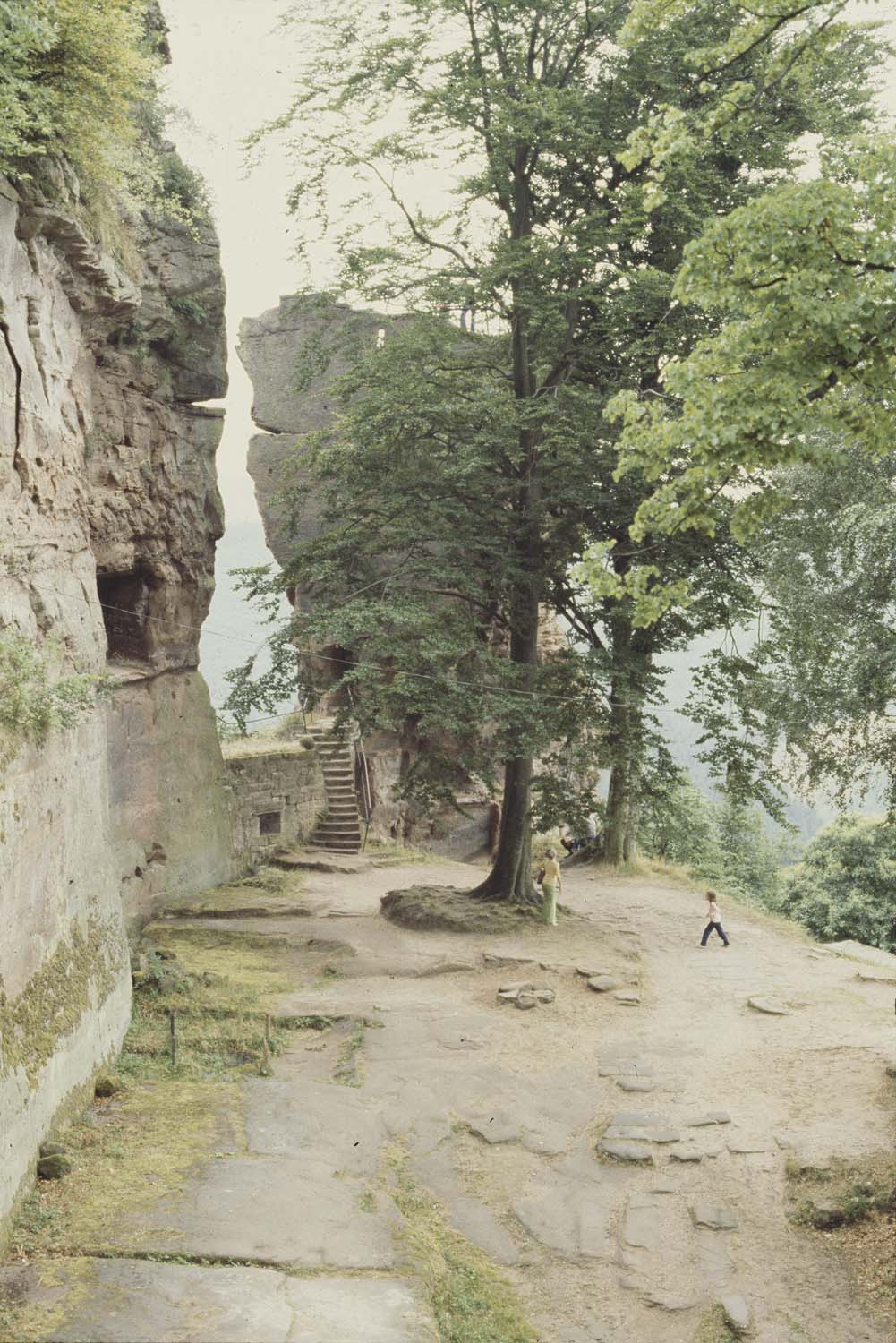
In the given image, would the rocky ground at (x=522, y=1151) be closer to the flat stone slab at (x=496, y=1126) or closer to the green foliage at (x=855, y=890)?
the flat stone slab at (x=496, y=1126)

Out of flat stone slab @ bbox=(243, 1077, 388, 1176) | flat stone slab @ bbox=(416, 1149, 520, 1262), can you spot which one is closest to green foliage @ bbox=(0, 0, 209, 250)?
flat stone slab @ bbox=(243, 1077, 388, 1176)

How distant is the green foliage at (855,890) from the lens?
22953 millimetres

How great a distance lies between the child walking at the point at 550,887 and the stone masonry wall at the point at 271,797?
20.2ft

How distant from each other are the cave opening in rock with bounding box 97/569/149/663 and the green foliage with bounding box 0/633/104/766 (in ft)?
27.0

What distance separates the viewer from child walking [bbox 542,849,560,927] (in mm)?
16250

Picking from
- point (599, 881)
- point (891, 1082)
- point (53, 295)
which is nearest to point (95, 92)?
point (53, 295)

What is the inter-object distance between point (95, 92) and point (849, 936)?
2125 centimetres

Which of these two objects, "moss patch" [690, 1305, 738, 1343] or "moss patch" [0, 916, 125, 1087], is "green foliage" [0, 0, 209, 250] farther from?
"moss patch" [690, 1305, 738, 1343]

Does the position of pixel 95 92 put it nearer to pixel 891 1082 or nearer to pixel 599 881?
pixel 891 1082

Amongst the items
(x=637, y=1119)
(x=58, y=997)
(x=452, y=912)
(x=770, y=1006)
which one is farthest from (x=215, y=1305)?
(x=452, y=912)

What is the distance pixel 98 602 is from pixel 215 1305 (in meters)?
7.04

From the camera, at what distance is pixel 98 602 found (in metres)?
11.0

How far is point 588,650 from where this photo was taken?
619 inches

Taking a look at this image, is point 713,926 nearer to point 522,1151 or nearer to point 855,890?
point 522,1151
